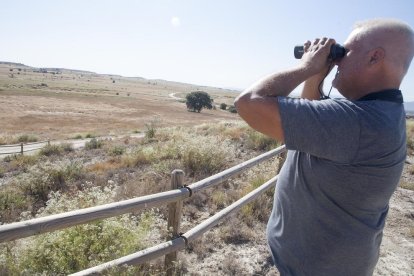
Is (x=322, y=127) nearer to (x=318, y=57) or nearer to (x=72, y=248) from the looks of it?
(x=318, y=57)

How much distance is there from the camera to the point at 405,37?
146 centimetres

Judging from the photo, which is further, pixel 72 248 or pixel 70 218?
pixel 72 248

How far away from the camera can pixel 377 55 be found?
4.79ft

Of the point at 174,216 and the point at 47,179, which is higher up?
the point at 174,216

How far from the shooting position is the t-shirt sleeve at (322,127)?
4.42 feet

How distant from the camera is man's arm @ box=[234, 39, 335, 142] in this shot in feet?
4.64

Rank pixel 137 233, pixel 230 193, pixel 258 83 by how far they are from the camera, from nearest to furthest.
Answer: pixel 258 83, pixel 137 233, pixel 230 193

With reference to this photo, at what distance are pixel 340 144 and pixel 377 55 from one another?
0.42 meters

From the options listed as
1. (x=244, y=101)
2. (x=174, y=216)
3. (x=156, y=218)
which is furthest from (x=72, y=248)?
(x=244, y=101)

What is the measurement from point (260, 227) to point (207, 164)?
119 inches

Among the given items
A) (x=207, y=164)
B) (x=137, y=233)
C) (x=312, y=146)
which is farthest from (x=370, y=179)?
(x=207, y=164)

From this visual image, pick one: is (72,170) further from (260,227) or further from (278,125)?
(278,125)

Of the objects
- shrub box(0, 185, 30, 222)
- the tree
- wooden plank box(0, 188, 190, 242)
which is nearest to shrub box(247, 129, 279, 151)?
shrub box(0, 185, 30, 222)

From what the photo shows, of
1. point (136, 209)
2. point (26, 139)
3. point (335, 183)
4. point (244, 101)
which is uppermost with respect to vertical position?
point (244, 101)
